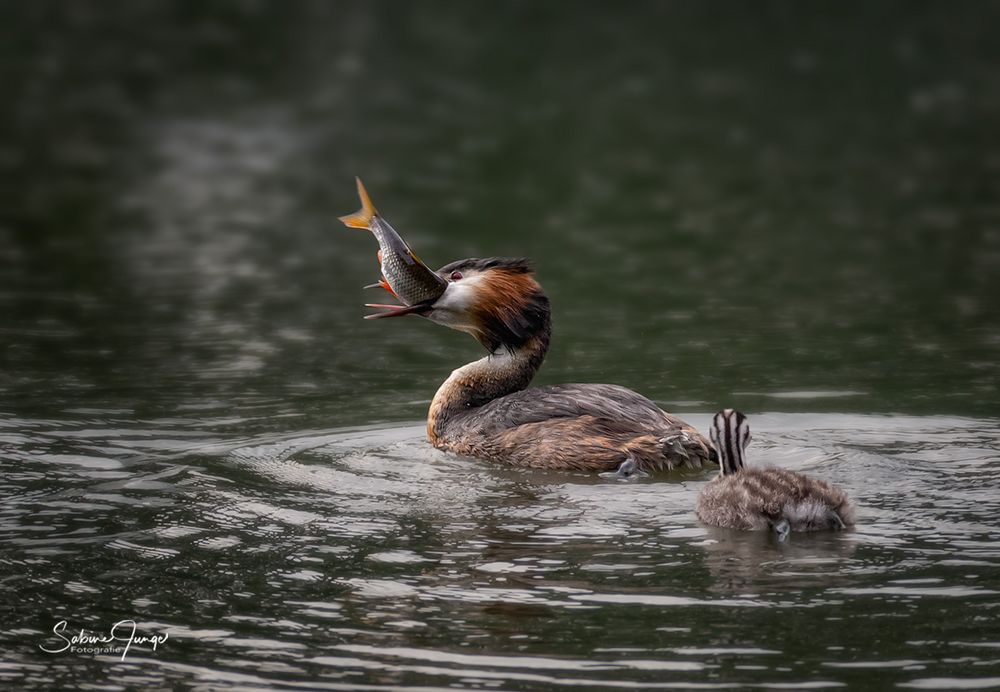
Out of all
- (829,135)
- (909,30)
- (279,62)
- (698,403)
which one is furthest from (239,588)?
(909,30)

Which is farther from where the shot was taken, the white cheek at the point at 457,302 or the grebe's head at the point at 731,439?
the white cheek at the point at 457,302

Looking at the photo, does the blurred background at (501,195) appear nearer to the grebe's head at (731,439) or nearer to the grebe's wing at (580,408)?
the grebe's wing at (580,408)

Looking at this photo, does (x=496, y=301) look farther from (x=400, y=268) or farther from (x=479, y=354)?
(x=479, y=354)

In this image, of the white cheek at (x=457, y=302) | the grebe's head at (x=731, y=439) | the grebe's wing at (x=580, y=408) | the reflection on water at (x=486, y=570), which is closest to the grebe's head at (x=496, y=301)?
the white cheek at (x=457, y=302)

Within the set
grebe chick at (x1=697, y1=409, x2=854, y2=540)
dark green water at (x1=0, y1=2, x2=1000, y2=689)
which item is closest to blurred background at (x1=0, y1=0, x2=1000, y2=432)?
dark green water at (x1=0, y1=2, x2=1000, y2=689)

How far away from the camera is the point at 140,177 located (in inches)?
1091

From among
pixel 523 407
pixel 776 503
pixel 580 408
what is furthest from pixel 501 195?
pixel 776 503

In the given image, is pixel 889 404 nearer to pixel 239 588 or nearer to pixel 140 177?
pixel 239 588

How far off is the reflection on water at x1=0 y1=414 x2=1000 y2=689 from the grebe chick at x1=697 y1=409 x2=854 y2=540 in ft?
0.32

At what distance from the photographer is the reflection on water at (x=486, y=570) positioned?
6727 millimetres

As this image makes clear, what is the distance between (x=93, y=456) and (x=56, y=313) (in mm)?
6017

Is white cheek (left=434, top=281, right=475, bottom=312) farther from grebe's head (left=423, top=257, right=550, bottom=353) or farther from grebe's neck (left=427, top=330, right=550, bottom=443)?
grebe's neck (left=427, top=330, right=550, bottom=443)

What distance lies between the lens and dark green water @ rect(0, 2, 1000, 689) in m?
7.07

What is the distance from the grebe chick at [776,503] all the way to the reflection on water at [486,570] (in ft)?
0.32
